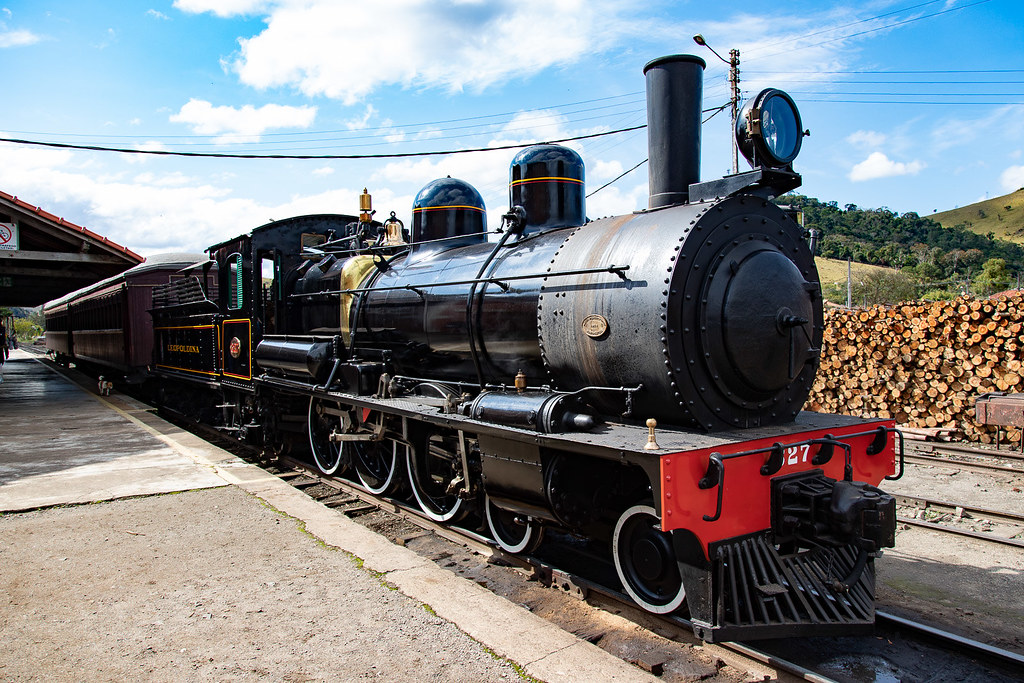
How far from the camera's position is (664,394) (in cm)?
381

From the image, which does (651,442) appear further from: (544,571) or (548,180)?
(548,180)

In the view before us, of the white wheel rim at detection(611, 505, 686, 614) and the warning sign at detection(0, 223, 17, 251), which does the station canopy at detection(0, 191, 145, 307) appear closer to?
the warning sign at detection(0, 223, 17, 251)

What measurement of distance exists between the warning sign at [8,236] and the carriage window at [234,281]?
21.5 feet

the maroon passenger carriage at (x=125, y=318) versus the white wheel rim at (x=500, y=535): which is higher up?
the maroon passenger carriage at (x=125, y=318)

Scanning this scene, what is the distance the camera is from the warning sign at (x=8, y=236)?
1250 cm

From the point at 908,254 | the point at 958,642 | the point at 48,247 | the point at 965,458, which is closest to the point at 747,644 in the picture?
the point at 958,642

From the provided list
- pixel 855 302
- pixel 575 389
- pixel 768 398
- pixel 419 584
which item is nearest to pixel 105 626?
pixel 419 584

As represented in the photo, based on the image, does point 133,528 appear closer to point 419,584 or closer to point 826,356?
point 419,584

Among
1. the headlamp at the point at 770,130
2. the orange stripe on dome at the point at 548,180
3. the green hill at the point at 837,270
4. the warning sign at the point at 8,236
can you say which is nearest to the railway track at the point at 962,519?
the headlamp at the point at 770,130

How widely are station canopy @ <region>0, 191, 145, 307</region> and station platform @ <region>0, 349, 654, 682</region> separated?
7.84 m

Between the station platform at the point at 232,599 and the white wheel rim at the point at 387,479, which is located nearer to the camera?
the station platform at the point at 232,599

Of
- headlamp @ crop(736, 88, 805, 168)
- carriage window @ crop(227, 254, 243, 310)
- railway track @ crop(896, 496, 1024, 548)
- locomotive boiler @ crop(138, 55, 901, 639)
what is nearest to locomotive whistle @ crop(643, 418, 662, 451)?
locomotive boiler @ crop(138, 55, 901, 639)

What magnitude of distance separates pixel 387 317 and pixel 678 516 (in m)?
3.92

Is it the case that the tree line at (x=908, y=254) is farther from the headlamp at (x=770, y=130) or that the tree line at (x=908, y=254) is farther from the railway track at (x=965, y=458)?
the headlamp at (x=770, y=130)
